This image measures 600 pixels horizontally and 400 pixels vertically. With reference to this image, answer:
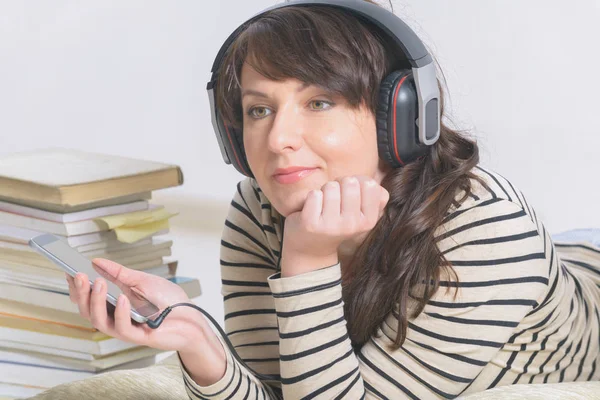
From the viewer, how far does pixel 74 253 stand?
3.43ft

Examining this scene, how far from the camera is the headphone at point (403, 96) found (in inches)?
39.9

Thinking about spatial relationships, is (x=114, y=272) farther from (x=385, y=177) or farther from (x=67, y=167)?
(x=67, y=167)

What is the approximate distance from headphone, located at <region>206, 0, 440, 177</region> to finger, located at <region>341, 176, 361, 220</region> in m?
0.10

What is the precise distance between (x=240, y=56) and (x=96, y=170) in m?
0.70

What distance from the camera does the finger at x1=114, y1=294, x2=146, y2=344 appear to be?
945mm

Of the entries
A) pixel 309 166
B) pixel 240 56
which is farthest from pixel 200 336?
pixel 240 56

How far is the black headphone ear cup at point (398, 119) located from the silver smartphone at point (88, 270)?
348mm

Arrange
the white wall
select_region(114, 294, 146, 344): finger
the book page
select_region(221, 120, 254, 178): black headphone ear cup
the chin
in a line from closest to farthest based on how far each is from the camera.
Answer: select_region(114, 294, 146, 344): finger < the chin < select_region(221, 120, 254, 178): black headphone ear cup < the book page < the white wall

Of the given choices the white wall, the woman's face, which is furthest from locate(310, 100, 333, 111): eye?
the white wall

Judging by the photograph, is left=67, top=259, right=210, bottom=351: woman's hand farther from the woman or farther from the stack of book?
the stack of book

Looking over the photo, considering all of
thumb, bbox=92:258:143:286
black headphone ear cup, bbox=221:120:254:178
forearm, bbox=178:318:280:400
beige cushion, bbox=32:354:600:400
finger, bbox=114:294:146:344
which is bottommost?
beige cushion, bbox=32:354:600:400

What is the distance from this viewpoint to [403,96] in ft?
3.36

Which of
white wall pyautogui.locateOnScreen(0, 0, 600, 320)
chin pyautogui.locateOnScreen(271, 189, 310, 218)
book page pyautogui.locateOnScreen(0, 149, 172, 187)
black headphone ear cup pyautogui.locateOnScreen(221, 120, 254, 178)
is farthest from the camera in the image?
white wall pyautogui.locateOnScreen(0, 0, 600, 320)

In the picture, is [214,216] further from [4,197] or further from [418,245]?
[418,245]
